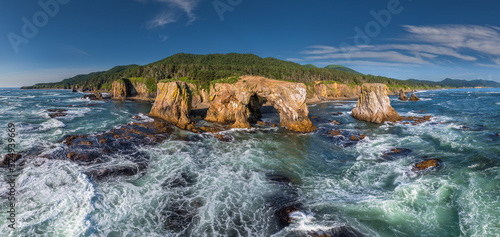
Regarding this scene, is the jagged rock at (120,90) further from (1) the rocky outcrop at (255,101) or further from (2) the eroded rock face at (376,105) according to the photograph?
(2) the eroded rock face at (376,105)

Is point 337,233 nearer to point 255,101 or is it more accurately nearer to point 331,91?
point 255,101

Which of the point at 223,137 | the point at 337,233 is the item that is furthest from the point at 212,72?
the point at 337,233

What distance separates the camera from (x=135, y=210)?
13.7 metres

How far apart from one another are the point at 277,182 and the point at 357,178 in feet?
22.3

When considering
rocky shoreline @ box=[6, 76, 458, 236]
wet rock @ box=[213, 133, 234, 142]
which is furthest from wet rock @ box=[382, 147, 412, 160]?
wet rock @ box=[213, 133, 234, 142]

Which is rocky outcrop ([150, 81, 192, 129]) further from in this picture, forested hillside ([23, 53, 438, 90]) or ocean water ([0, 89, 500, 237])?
forested hillside ([23, 53, 438, 90])

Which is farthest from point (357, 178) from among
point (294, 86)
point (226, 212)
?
point (294, 86)

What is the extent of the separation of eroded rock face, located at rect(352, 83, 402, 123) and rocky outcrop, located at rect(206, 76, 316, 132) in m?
13.8

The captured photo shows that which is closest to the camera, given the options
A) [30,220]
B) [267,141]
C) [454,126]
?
[30,220]

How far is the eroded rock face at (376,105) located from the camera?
41.2m

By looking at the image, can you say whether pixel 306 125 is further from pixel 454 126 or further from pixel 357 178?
pixel 454 126

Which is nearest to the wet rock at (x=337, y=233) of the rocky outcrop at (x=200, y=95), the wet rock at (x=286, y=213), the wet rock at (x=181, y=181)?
the wet rock at (x=286, y=213)

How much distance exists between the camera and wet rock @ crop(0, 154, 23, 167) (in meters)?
19.5

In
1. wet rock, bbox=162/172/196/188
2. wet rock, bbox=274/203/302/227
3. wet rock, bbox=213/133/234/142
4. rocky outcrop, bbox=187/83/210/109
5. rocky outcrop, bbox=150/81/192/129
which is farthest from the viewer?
rocky outcrop, bbox=187/83/210/109
